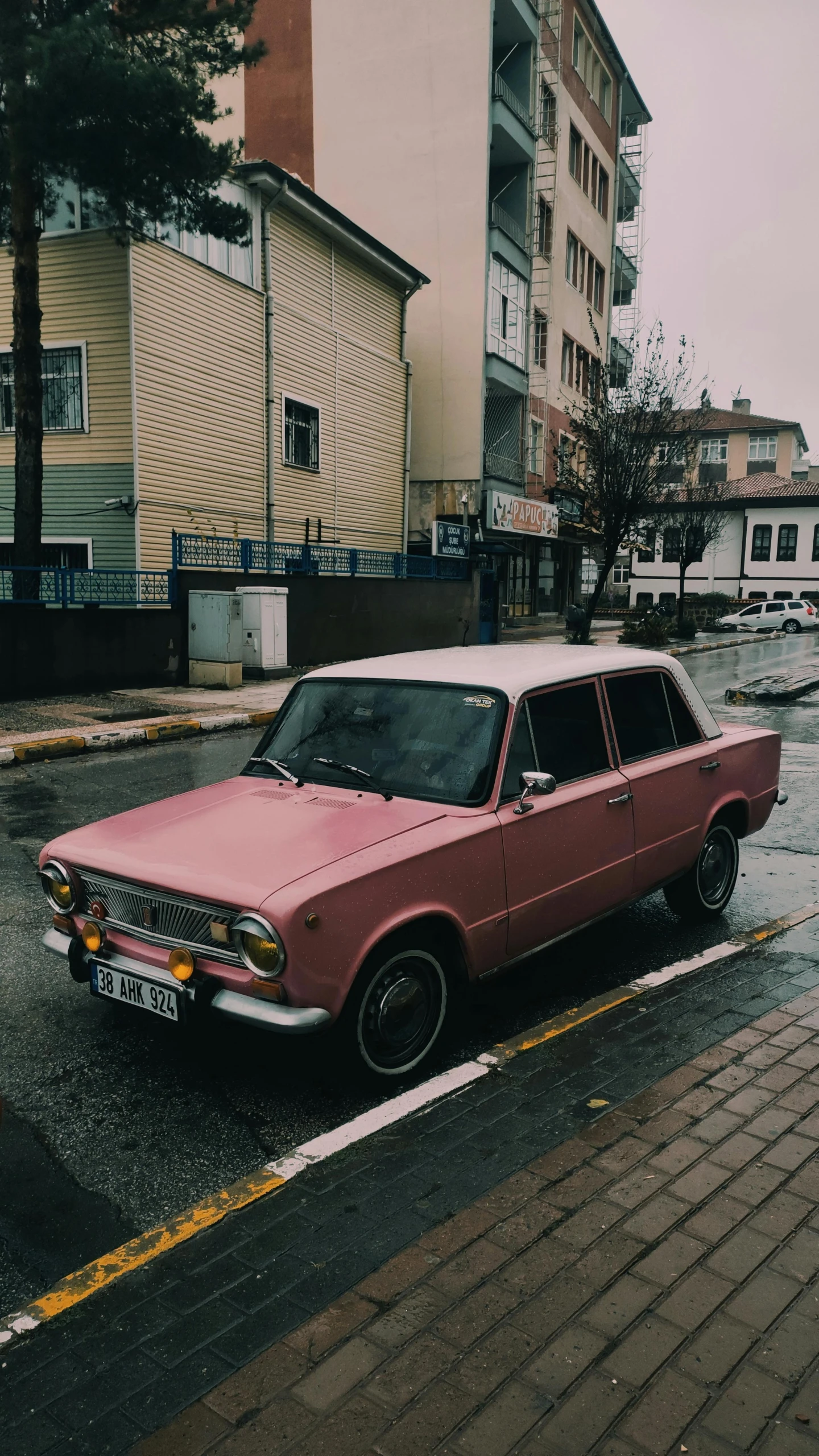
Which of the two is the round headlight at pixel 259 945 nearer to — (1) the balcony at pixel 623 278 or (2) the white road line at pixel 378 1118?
(2) the white road line at pixel 378 1118

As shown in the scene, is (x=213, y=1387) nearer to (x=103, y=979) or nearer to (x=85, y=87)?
(x=103, y=979)

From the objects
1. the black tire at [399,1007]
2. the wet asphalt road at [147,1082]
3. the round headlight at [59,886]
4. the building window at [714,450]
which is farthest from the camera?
the building window at [714,450]

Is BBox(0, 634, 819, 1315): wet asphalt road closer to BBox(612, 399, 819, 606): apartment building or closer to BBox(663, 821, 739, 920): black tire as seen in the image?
BBox(663, 821, 739, 920): black tire

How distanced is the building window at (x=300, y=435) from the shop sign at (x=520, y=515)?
275 inches

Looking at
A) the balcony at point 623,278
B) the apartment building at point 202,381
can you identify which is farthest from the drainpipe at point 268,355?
the balcony at point 623,278

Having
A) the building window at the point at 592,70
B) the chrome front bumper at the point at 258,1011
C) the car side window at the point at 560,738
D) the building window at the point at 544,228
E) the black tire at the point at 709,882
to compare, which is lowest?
the black tire at the point at 709,882

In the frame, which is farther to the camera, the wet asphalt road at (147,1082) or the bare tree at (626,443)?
the bare tree at (626,443)

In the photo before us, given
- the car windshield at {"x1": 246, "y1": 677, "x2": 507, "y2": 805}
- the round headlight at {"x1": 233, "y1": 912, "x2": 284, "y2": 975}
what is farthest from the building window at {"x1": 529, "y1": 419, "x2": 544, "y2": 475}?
the round headlight at {"x1": 233, "y1": 912, "x2": 284, "y2": 975}

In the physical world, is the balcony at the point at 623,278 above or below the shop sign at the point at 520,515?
above

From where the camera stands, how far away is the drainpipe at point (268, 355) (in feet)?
70.2

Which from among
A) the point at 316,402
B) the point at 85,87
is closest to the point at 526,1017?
the point at 85,87

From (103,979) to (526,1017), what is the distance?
184 cm

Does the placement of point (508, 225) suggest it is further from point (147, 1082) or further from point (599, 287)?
point (147, 1082)

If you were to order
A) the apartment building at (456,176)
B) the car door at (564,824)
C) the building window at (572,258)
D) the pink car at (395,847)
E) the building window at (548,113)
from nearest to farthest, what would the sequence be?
1. the pink car at (395,847)
2. the car door at (564,824)
3. the apartment building at (456,176)
4. the building window at (548,113)
5. the building window at (572,258)
